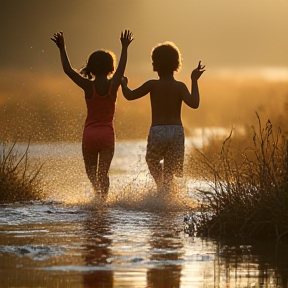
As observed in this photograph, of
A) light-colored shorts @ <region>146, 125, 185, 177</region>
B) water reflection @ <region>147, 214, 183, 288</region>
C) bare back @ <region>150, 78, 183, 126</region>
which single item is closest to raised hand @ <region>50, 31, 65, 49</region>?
bare back @ <region>150, 78, 183, 126</region>

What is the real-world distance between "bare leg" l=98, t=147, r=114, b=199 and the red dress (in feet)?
0.24

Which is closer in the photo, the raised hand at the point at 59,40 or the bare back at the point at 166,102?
the bare back at the point at 166,102

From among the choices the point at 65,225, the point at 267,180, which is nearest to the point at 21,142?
the point at 65,225

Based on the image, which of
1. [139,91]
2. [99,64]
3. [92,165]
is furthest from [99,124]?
[99,64]

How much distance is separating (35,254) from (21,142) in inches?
269

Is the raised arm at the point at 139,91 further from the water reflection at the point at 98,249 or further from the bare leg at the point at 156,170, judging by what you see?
the water reflection at the point at 98,249

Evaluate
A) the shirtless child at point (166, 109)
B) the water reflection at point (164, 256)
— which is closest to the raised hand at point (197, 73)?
the shirtless child at point (166, 109)

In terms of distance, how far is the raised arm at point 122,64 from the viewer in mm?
13945

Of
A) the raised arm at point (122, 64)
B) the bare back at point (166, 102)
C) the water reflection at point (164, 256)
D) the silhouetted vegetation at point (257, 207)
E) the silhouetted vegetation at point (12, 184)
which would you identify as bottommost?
the water reflection at point (164, 256)

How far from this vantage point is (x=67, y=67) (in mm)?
14367

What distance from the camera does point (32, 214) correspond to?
39.0 ft

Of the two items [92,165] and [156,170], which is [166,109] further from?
[92,165]

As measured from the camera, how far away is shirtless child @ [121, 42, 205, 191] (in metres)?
13.6

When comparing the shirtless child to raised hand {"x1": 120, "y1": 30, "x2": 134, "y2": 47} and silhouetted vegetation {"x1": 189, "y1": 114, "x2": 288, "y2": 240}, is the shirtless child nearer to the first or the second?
raised hand {"x1": 120, "y1": 30, "x2": 134, "y2": 47}
